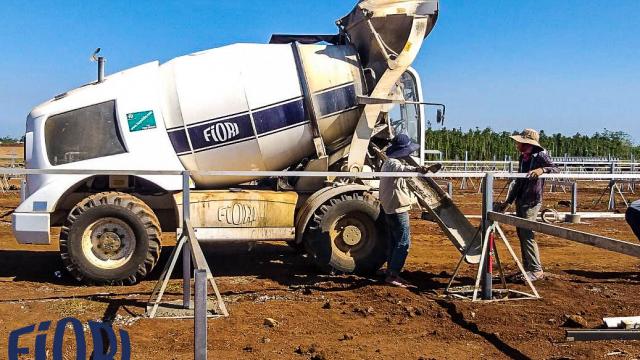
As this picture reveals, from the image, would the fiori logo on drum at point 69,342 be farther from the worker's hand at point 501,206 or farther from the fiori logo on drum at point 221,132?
the worker's hand at point 501,206

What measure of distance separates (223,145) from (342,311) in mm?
2968


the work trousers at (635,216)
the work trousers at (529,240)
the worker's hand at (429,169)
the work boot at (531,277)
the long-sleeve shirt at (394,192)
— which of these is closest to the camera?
the work trousers at (635,216)

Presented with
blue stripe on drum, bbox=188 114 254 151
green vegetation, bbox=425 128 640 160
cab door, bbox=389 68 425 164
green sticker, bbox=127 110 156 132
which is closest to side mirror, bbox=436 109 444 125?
cab door, bbox=389 68 425 164

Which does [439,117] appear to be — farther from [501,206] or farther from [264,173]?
[264,173]

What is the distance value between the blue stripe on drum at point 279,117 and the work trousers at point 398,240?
1846 mm

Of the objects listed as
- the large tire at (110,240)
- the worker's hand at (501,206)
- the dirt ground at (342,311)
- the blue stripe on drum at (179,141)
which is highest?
the blue stripe on drum at (179,141)

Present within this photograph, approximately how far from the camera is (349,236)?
27.9ft

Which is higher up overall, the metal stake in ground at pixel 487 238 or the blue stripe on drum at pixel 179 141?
the blue stripe on drum at pixel 179 141

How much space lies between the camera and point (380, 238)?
8523 mm

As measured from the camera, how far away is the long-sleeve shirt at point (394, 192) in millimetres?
7602

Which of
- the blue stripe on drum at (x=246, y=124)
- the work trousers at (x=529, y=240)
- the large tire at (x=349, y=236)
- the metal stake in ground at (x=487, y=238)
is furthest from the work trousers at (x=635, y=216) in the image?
the blue stripe on drum at (x=246, y=124)

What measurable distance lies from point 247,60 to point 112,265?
127 inches

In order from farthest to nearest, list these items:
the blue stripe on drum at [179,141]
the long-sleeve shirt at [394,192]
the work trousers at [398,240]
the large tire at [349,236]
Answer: the large tire at [349,236], the blue stripe on drum at [179,141], the work trousers at [398,240], the long-sleeve shirt at [394,192]

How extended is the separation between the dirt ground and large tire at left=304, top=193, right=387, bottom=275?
0.30 m
